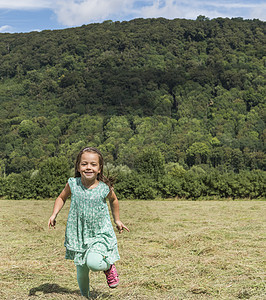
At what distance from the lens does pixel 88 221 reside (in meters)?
3.85

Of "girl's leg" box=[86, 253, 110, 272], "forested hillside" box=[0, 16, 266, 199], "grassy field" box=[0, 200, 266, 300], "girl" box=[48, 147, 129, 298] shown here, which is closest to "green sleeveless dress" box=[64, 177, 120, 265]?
"girl" box=[48, 147, 129, 298]

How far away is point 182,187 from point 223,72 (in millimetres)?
84586

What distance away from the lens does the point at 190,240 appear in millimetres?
7312

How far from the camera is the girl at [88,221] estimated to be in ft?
12.5

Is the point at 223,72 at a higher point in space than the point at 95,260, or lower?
higher

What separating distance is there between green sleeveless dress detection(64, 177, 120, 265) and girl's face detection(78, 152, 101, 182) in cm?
13

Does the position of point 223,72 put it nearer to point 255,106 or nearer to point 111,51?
point 255,106

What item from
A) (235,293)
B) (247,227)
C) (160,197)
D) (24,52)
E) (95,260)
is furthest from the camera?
(24,52)

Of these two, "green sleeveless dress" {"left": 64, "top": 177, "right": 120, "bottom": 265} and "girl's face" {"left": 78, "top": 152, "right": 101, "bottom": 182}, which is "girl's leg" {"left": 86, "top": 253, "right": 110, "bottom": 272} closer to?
"green sleeveless dress" {"left": 64, "top": 177, "right": 120, "bottom": 265}

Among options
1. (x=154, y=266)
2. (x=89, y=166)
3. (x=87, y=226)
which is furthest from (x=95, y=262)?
(x=154, y=266)

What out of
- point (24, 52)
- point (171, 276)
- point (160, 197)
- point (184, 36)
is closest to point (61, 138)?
point (24, 52)

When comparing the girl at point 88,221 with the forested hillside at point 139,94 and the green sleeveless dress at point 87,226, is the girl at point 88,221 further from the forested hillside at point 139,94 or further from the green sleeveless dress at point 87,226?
the forested hillside at point 139,94

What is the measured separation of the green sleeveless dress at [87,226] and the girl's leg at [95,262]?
120 millimetres

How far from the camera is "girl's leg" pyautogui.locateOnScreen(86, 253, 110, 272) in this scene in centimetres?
360
